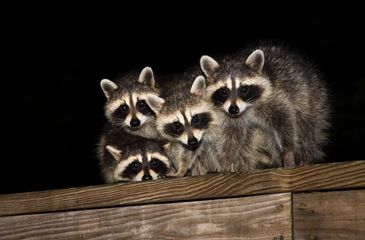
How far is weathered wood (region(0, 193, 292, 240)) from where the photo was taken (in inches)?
124

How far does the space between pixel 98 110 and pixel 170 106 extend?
2899mm

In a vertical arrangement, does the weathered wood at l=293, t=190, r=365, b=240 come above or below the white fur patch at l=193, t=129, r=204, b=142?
below

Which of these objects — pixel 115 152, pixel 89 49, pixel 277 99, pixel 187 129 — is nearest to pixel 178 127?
pixel 187 129

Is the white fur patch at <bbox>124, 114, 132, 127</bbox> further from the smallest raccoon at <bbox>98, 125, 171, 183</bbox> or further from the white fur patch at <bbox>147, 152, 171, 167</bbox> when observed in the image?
the white fur patch at <bbox>147, 152, 171, 167</bbox>

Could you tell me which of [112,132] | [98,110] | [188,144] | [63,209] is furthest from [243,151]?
[98,110]

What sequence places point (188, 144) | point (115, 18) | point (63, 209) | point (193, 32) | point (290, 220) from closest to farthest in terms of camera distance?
point (290, 220)
point (63, 209)
point (188, 144)
point (193, 32)
point (115, 18)

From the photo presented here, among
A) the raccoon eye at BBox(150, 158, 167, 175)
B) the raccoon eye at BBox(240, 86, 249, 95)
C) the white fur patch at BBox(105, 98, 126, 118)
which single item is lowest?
the raccoon eye at BBox(150, 158, 167, 175)

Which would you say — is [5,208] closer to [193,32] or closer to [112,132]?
[112,132]

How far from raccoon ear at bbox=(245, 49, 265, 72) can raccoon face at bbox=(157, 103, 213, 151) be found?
355 millimetres

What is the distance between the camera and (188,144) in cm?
463

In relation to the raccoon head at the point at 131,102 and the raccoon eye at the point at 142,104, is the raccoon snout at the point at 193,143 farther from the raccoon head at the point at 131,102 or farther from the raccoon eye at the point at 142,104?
the raccoon eye at the point at 142,104

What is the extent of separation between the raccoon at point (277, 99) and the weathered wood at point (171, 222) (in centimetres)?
120

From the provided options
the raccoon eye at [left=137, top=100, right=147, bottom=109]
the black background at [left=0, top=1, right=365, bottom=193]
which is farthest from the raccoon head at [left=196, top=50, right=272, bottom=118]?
the black background at [left=0, top=1, right=365, bottom=193]

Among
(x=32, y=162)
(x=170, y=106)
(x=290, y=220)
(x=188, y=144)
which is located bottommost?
(x=290, y=220)
